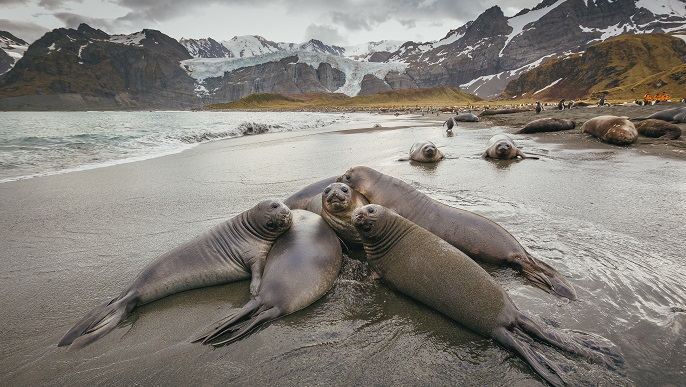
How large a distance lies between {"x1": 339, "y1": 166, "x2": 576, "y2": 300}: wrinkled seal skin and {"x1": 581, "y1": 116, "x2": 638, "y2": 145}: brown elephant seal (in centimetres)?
Result: 1118

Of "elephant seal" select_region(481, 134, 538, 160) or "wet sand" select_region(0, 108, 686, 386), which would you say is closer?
"wet sand" select_region(0, 108, 686, 386)

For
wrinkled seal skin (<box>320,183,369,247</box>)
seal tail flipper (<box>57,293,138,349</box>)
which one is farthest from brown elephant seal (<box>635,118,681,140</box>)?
seal tail flipper (<box>57,293,138,349</box>)

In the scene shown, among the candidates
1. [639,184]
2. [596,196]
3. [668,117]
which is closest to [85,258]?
[596,196]

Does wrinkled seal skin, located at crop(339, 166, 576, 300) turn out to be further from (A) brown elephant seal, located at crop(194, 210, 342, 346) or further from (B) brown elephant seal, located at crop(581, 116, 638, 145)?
(B) brown elephant seal, located at crop(581, 116, 638, 145)

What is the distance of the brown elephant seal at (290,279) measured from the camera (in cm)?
303

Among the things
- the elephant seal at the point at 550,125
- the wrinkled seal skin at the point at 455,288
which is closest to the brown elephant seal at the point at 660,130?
the elephant seal at the point at 550,125

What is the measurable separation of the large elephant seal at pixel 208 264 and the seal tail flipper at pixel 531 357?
2287 mm

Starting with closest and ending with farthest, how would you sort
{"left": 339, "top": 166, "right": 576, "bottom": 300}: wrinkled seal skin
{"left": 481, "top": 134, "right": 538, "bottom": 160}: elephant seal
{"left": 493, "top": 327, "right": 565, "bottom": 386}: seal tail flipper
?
{"left": 493, "top": 327, "right": 565, "bottom": 386}: seal tail flipper
{"left": 339, "top": 166, "right": 576, "bottom": 300}: wrinkled seal skin
{"left": 481, "top": 134, "right": 538, "bottom": 160}: elephant seal

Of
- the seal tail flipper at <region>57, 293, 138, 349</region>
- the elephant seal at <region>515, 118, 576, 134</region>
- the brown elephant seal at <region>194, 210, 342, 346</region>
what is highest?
the elephant seal at <region>515, 118, 576, 134</region>

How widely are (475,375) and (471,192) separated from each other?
5.15 metres

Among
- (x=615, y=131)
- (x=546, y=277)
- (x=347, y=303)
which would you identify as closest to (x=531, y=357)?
(x=546, y=277)

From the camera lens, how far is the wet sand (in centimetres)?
249

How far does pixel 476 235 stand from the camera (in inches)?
156

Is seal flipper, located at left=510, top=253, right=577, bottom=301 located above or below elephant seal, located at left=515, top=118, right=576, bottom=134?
below
